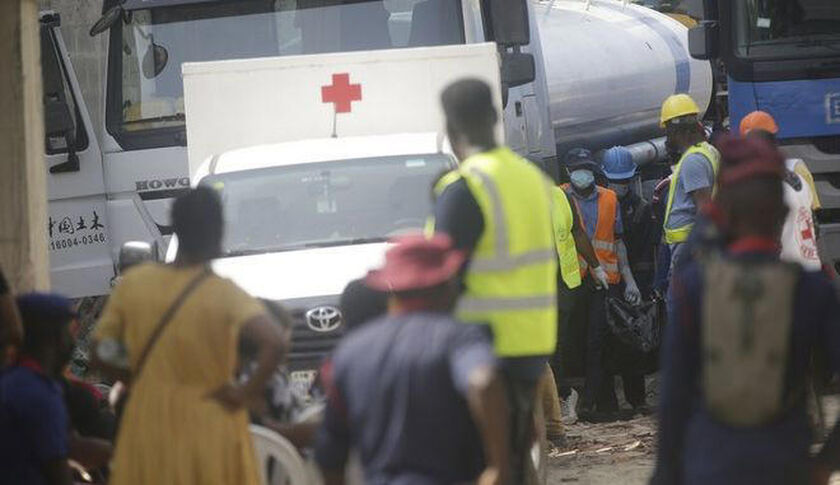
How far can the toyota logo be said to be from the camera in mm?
9430

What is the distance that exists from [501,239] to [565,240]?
6965mm

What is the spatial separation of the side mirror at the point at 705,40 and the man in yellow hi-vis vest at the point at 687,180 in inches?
97.1

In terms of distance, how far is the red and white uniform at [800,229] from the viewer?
996 cm

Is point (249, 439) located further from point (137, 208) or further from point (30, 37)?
point (137, 208)

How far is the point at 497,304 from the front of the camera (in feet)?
22.3

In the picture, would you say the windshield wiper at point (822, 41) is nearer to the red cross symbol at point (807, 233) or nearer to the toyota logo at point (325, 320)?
the red cross symbol at point (807, 233)

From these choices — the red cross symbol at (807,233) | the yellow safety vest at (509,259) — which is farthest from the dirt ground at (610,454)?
the yellow safety vest at (509,259)

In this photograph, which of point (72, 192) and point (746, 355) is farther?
point (72, 192)

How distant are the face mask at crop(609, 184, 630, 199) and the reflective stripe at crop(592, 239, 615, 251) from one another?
1.22 meters

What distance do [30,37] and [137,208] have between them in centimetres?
566

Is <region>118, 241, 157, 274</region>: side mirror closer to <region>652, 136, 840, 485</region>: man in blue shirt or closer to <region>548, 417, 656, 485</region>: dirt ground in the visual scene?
<region>548, 417, 656, 485</region>: dirt ground

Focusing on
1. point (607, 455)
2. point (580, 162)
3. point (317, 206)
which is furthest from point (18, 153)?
point (580, 162)

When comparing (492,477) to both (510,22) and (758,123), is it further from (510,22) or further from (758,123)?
(510,22)

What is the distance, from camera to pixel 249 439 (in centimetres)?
647
